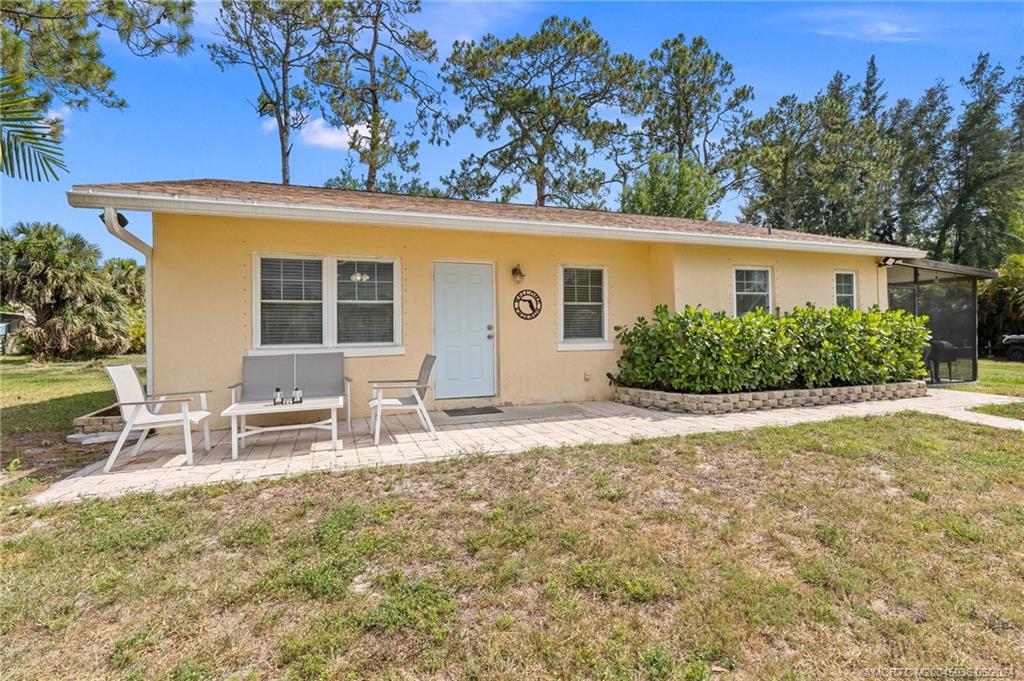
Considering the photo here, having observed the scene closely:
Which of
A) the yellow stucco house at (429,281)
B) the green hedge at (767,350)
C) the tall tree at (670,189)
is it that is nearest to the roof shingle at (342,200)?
the yellow stucco house at (429,281)

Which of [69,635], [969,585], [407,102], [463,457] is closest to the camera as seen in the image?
[69,635]

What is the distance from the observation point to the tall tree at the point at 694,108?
65.0 feet

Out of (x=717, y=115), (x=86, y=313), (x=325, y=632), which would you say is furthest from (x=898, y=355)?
(x=86, y=313)

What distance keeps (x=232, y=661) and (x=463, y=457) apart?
270 centimetres

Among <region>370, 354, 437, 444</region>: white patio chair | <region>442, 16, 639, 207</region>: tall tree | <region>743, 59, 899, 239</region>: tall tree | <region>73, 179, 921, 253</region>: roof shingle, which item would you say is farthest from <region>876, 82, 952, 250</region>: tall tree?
<region>370, 354, 437, 444</region>: white patio chair

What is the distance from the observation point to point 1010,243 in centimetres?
2198

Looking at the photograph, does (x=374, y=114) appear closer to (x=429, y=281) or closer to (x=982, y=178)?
(x=429, y=281)

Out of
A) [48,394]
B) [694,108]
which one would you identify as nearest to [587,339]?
[48,394]

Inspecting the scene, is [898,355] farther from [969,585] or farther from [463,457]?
[463,457]

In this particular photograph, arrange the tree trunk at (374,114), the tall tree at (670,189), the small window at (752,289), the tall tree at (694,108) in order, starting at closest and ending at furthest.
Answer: the small window at (752,289)
the tree trunk at (374,114)
the tall tree at (694,108)
the tall tree at (670,189)

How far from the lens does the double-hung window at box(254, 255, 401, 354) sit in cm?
621

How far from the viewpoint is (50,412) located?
7.19m

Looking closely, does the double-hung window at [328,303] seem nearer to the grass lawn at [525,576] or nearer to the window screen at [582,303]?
the window screen at [582,303]

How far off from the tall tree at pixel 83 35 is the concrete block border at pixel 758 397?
9466 millimetres
